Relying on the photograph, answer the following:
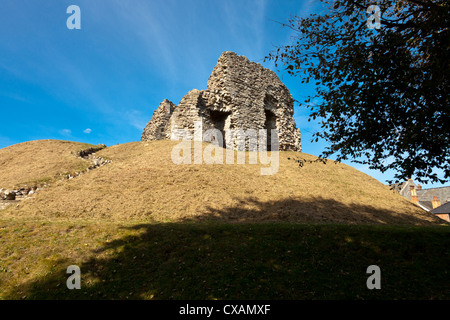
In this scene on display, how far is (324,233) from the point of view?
348 inches

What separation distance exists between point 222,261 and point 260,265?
1.16m

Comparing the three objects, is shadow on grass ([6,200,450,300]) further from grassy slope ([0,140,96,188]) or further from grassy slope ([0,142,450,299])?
grassy slope ([0,140,96,188])

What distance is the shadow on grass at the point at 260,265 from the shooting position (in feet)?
20.2

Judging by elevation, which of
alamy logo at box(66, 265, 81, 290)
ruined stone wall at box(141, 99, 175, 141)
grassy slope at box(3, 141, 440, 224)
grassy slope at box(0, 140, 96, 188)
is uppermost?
ruined stone wall at box(141, 99, 175, 141)

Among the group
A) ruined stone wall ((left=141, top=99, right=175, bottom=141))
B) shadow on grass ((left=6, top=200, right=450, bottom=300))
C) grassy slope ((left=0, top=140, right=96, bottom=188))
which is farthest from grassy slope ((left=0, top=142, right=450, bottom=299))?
ruined stone wall ((left=141, top=99, right=175, bottom=141))

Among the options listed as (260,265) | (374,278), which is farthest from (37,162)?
(374,278)

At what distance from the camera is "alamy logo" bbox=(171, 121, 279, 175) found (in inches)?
794

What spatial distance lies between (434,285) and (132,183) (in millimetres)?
15190

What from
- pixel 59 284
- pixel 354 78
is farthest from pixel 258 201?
pixel 59 284

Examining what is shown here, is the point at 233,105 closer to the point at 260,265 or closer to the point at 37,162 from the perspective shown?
the point at 37,162

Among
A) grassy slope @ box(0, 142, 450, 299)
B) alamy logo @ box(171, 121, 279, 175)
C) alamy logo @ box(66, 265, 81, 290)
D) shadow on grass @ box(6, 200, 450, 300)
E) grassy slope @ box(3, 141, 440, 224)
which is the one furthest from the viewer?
alamy logo @ box(171, 121, 279, 175)

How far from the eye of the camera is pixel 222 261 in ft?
24.1

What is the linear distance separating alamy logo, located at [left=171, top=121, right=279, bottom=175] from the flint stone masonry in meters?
0.47
